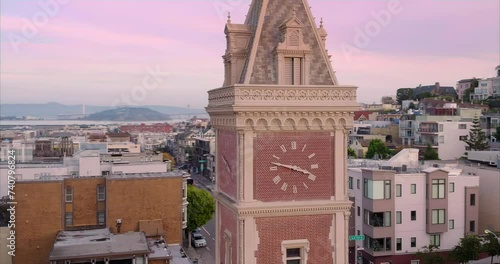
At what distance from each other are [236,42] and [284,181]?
4877 mm

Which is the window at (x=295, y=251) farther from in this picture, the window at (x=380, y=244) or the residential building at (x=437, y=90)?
the residential building at (x=437, y=90)

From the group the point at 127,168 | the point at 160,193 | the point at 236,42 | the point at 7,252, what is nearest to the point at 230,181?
the point at 236,42

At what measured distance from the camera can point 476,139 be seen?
76062 mm

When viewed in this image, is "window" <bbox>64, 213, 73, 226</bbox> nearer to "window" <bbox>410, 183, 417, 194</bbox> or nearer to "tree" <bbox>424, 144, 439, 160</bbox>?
"window" <bbox>410, 183, 417, 194</bbox>

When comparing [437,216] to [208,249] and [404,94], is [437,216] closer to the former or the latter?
A: [208,249]

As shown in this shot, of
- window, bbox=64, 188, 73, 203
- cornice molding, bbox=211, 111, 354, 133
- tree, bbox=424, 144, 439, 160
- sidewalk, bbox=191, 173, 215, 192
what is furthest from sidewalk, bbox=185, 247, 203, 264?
sidewalk, bbox=191, 173, 215, 192

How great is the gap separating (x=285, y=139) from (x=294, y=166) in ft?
2.95

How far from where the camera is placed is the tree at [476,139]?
245 ft

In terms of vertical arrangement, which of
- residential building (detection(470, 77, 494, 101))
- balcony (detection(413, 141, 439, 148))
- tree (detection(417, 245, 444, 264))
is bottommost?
tree (detection(417, 245, 444, 264))

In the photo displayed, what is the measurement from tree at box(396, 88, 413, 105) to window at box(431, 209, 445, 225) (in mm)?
123801

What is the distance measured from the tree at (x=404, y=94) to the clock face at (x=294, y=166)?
152897 mm

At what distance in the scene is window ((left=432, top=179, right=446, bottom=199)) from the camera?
43469 millimetres

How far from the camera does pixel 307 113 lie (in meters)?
16.6

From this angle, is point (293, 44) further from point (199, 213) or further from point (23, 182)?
point (199, 213)
